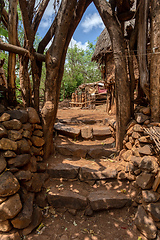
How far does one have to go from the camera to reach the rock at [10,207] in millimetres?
2055

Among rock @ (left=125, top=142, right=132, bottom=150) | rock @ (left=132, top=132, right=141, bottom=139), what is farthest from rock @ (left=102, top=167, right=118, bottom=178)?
rock @ (left=132, top=132, right=141, bottom=139)

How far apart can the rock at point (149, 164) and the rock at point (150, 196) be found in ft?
1.11

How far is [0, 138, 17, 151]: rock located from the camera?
238 cm

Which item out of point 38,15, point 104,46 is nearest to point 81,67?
point 104,46

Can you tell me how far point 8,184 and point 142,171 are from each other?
2132 millimetres

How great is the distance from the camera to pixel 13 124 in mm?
2648

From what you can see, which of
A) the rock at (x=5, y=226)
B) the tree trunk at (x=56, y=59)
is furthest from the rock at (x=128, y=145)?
the rock at (x=5, y=226)

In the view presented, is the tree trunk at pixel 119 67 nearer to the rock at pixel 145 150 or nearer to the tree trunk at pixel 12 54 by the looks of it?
the rock at pixel 145 150

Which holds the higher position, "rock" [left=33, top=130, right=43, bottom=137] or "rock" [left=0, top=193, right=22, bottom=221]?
"rock" [left=33, top=130, right=43, bottom=137]

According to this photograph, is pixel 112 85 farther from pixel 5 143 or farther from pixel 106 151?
pixel 5 143

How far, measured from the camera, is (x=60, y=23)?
318 centimetres

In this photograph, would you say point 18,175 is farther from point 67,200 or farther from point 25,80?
point 25,80

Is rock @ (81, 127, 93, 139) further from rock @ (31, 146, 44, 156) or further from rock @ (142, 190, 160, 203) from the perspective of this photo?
rock @ (142, 190, 160, 203)

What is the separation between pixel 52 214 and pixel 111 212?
3.31ft
